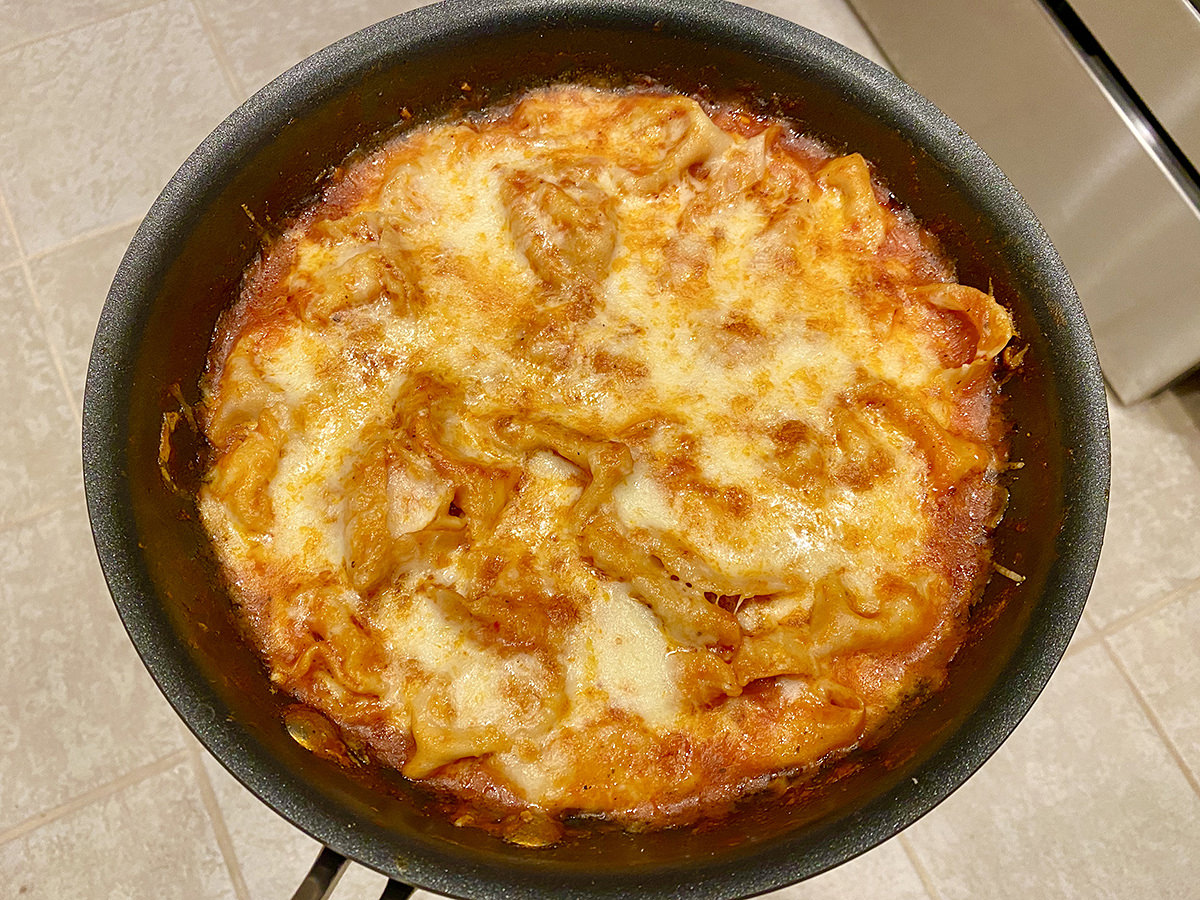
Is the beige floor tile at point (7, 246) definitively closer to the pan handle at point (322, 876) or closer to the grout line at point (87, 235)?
the grout line at point (87, 235)

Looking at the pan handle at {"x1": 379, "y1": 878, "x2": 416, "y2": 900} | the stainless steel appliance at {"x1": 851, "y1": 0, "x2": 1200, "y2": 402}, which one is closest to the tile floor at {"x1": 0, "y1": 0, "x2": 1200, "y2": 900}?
the stainless steel appliance at {"x1": 851, "y1": 0, "x2": 1200, "y2": 402}

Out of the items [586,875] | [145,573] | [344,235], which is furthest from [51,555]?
[586,875]

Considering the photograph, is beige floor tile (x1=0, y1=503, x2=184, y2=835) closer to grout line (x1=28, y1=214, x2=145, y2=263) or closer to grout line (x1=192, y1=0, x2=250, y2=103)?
grout line (x1=28, y1=214, x2=145, y2=263)

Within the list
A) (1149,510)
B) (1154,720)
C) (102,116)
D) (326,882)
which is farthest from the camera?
(102,116)

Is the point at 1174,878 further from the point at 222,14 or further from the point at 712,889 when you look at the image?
the point at 222,14

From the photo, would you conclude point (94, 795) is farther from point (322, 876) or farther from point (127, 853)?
point (322, 876)

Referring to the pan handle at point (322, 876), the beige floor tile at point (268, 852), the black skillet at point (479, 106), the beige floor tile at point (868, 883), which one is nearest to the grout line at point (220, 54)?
the black skillet at point (479, 106)

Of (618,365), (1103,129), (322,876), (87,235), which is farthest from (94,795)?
(1103,129)
